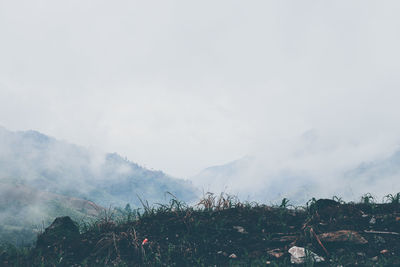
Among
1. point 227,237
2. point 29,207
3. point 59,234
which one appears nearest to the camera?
point 227,237

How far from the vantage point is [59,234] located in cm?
664

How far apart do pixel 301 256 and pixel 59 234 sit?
515 centimetres

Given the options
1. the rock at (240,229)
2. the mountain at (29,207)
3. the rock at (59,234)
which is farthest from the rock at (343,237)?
the mountain at (29,207)

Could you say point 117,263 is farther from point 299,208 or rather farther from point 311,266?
point 299,208

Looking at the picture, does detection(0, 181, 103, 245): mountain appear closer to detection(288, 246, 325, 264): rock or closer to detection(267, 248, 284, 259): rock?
detection(267, 248, 284, 259): rock

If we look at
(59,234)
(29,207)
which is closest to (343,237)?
(59,234)

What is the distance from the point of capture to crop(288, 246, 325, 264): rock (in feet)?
15.2

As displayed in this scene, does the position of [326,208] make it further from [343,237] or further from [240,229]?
[240,229]

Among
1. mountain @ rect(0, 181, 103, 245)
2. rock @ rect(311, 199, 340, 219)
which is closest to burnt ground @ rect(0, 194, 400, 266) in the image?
rock @ rect(311, 199, 340, 219)

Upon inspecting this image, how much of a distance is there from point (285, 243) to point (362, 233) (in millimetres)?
1378

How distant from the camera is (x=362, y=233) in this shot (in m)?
5.28

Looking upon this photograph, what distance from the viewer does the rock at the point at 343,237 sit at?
5.00 m

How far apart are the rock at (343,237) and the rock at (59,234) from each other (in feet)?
16.3

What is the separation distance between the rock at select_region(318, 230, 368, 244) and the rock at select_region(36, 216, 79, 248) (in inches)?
195
